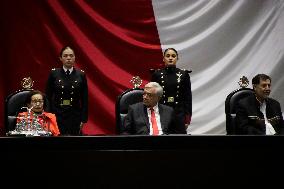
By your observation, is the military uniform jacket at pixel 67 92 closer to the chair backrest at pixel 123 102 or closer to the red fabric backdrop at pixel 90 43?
the chair backrest at pixel 123 102

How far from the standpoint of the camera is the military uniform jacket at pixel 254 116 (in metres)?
3.85

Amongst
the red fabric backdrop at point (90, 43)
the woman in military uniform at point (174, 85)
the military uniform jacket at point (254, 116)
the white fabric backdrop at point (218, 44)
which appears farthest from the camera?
the white fabric backdrop at point (218, 44)

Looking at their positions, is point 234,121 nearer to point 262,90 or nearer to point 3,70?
point 262,90

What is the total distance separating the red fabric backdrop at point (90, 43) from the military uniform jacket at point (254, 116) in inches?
68.8

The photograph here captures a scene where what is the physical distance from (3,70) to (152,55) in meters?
1.48

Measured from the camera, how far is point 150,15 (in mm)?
5594

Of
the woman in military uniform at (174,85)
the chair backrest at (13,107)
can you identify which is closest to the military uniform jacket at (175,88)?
the woman in military uniform at (174,85)

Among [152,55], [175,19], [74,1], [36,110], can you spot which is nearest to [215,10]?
[175,19]

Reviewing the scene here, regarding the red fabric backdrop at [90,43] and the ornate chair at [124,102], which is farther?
the red fabric backdrop at [90,43]

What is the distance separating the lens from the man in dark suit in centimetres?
387

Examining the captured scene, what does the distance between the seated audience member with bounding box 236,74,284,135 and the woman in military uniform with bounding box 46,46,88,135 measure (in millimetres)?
1370

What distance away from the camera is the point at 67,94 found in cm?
456

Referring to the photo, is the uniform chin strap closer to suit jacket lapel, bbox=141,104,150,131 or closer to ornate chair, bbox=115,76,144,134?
ornate chair, bbox=115,76,144,134

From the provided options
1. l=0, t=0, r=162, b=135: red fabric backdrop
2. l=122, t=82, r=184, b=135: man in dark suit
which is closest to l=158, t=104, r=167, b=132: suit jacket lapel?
l=122, t=82, r=184, b=135: man in dark suit
